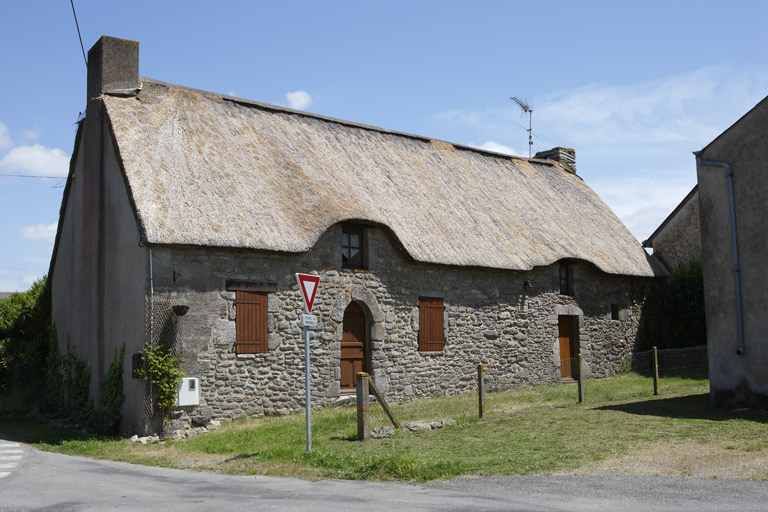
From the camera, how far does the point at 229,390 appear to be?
13.0 meters

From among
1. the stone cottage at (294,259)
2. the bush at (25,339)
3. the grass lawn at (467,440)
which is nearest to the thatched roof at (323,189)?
the stone cottage at (294,259)

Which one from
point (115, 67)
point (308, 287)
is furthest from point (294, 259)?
point (115, 67)

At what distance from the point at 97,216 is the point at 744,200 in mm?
11918

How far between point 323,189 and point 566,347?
826 centimetres

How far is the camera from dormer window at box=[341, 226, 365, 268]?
15.2m

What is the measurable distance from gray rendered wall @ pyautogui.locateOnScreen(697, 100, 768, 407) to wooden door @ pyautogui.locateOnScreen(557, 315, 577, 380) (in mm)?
6865

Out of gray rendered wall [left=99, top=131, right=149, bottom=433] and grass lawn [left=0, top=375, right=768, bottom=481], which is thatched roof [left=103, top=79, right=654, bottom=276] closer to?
gray rendered wall [left=99, top=131, right=149, bottom=433]

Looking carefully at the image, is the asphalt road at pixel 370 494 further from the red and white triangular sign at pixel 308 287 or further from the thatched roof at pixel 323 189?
the thatched roof at pixel 323 189

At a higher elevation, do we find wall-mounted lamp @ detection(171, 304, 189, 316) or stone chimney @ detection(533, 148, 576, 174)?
stone chimney @ detection(533, 148, 576, 174)

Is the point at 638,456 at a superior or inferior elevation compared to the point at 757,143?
inferior

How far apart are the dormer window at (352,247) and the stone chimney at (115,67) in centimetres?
515

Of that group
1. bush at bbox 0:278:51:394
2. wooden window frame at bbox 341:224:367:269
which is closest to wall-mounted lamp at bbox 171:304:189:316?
wooden window frame at bbox 341:224:367:269

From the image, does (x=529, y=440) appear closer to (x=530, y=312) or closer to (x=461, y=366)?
(x=461, y=366)

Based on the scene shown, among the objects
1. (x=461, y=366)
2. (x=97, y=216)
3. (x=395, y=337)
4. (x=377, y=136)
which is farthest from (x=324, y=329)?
(x=377, y=136)
